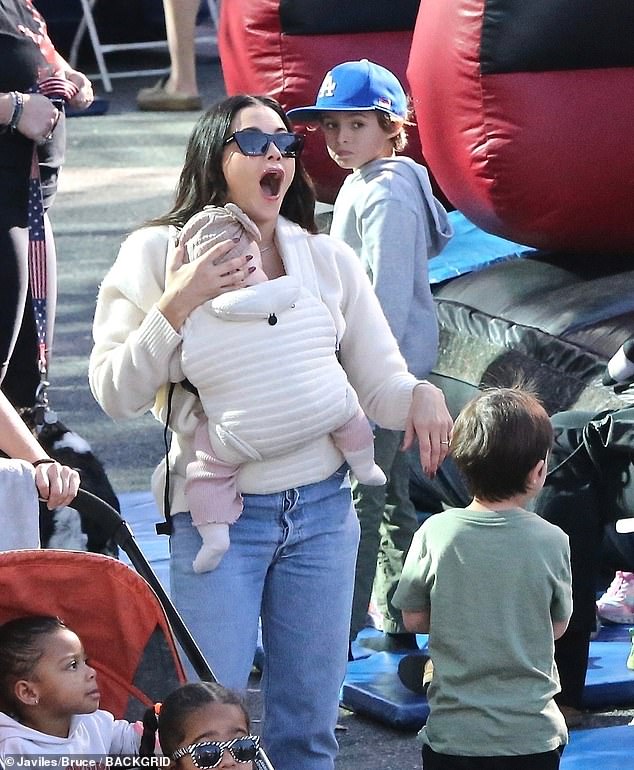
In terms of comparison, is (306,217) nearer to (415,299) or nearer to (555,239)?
(415,299)

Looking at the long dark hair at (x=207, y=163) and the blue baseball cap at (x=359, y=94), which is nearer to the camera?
the long dark hair at (x=207, y=163)

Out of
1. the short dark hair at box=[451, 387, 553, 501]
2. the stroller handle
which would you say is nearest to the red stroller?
the stroller handle

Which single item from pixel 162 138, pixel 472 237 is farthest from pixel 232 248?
pixel 162 138

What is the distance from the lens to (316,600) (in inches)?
123

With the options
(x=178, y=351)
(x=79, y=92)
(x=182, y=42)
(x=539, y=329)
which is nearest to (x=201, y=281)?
(x=178, y=351)

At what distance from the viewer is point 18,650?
277 centimetres

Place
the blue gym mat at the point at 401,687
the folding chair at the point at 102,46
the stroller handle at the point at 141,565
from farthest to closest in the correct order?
the folding chair at the point at 102,46 < the blue gym mat at the point at 401,687 < the stroller handle at the point at 141,565

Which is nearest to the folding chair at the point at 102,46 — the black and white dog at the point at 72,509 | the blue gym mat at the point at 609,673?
the black and white dog at the point at 72,509

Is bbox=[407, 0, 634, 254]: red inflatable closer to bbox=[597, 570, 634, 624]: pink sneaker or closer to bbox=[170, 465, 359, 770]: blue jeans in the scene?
bbox=[597, 570, 634, 624]: pink sneaker

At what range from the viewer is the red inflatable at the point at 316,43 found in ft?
19.0

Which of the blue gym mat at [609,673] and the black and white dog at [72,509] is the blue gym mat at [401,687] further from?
the black and white dog at [72,509]

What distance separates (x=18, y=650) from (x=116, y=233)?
6.73m

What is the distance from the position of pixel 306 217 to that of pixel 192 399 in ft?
1.44

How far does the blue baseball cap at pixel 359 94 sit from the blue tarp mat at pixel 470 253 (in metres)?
1.22
